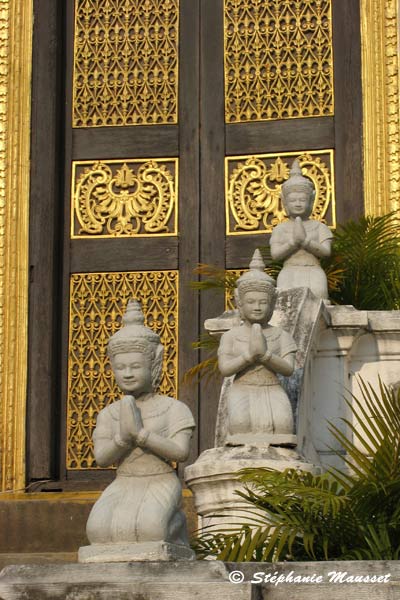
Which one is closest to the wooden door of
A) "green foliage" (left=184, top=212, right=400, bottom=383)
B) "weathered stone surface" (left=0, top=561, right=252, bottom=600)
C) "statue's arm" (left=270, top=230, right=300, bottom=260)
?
"green foliage" (left=184, top=212, right=400, bottom=383)

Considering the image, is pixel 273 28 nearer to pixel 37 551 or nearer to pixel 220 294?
pixel 220 294

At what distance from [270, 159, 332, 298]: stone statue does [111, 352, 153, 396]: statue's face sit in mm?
3091

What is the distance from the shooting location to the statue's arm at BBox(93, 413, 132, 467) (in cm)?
736

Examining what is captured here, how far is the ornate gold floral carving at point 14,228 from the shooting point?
14055 mm

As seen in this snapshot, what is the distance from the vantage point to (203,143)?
48.3 ft

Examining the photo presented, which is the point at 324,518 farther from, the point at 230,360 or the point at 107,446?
the point at 230,360

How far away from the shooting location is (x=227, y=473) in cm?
875

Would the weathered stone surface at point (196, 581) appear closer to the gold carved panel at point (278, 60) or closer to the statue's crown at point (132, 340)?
the statue's crown at point (132, 340)

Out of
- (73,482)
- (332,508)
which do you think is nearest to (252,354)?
(332,508)

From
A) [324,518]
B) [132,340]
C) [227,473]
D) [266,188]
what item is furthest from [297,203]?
[266,188]

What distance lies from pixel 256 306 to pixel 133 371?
1811mm

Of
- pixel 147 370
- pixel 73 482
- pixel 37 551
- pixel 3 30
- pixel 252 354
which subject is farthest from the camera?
pixel 3 30

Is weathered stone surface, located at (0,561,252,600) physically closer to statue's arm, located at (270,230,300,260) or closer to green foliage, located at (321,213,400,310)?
statue's arm, located at (270,230,300,260)

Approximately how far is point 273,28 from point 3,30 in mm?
2484
